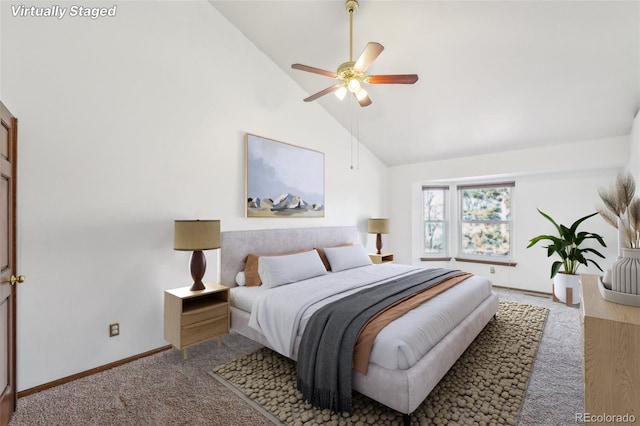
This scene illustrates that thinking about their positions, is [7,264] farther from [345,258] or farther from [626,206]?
[626,206]

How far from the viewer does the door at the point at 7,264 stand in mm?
1725

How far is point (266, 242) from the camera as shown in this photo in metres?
3.57

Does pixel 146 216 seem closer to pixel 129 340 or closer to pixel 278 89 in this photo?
pixel 129 340

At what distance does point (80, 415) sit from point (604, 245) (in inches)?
232

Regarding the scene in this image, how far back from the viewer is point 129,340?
2572 millimetres

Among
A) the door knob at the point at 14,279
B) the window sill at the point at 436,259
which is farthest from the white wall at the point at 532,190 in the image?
the door knob at the point at 14,279

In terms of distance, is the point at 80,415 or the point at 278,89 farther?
the point at 278,89

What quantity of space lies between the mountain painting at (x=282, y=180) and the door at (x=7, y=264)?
1931 mm

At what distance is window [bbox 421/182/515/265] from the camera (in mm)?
5141

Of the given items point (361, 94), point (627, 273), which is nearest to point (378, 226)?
point (361, 94)

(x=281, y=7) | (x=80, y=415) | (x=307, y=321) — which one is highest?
(x=281, y=7)

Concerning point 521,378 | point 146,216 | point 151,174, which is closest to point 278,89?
point 151,174

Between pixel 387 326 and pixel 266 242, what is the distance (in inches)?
79.8

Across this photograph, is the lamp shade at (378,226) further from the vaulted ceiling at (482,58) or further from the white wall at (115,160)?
the white wall at (115,160)
